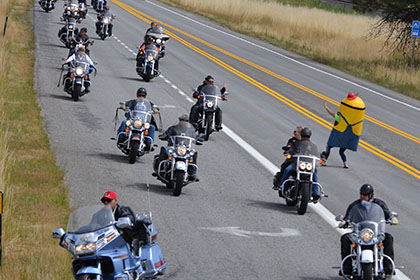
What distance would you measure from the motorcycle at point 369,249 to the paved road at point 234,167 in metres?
1.00

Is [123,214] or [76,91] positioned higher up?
[123,214]

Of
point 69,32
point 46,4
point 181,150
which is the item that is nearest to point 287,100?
point 69,32

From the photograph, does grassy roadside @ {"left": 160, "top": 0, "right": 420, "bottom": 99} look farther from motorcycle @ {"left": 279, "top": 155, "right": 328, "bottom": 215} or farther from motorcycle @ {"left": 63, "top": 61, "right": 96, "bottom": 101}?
motorcycle @ {"left": 279, "top": 155, "right": 328, "bottom": 215}

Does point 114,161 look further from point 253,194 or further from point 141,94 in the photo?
point 253,194

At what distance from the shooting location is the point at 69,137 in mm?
22656

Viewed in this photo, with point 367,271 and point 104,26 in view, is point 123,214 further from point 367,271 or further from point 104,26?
point 104,26

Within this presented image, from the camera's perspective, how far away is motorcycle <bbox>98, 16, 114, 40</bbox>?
153ft

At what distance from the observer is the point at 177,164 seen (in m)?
17.2

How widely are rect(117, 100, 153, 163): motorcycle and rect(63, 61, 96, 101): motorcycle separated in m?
7.95

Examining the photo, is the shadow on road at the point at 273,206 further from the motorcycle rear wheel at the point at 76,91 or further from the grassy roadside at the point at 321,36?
the grassy roadside at the point at 321,36

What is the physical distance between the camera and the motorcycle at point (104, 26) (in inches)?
1834

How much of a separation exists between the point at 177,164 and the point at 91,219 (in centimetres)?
693

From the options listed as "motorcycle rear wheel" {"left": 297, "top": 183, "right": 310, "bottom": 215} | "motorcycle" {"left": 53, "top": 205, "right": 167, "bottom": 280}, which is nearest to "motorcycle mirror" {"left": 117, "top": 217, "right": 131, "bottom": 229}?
"motorcycle" {"left": 53, "top": 205, "right": 167, "bottom": 280}

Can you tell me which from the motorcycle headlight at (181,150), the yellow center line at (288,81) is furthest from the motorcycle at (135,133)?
the yellow center line at (288,81)
